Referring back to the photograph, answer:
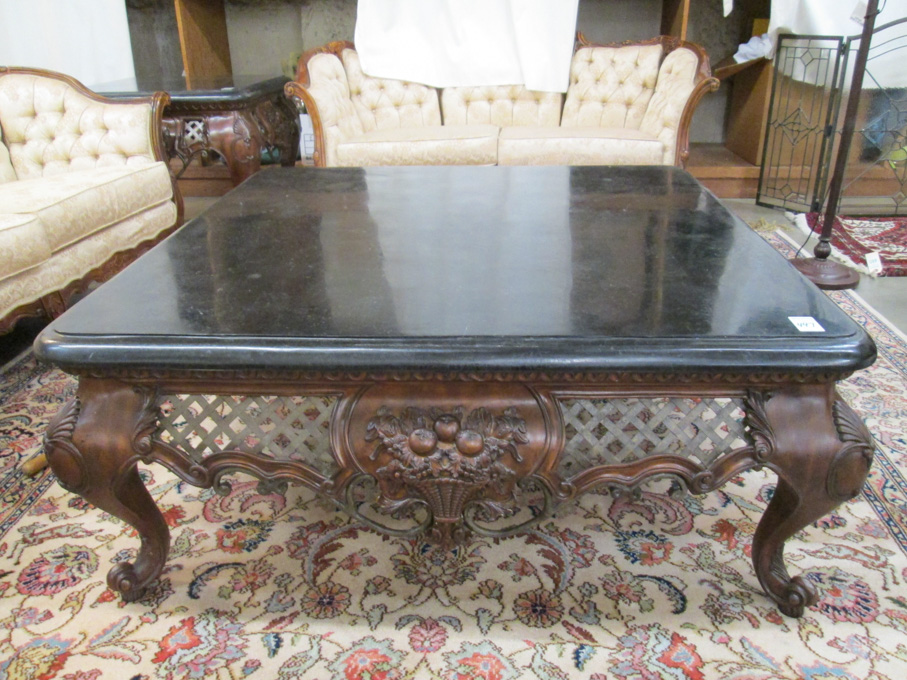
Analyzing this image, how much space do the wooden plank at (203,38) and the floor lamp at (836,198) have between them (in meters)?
2.76

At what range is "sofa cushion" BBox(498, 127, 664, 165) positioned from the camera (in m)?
2.78

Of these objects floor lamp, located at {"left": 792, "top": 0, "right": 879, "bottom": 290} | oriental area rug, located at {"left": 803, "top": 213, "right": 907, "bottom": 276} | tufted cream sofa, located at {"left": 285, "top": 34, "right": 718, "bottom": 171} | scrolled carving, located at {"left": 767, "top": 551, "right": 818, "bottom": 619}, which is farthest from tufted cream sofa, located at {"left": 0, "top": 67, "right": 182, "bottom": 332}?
oriental area rug, located at {"left": 803, "top": 213, "right": 907, "bottom": 276}

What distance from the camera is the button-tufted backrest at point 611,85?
3.06 m

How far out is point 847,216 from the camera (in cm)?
307

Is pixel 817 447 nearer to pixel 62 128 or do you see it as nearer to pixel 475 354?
pixel 475 354

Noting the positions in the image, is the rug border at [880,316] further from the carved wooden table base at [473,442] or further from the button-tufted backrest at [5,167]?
the button-tufted backrest at [5,167]

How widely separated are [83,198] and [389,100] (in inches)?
62.0

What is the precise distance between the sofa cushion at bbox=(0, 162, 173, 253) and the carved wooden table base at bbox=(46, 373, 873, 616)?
3.87 ft

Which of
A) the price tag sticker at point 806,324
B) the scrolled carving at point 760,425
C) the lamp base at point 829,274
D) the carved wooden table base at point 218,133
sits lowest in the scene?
the lamp base at point 829,274

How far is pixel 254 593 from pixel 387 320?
1.73 ft

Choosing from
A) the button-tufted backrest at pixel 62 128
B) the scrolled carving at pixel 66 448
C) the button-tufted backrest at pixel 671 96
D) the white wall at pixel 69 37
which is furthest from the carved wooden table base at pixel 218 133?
the scrolled carving at pixel 66 448

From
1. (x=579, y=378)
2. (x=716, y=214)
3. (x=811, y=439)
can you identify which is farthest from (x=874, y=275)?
(x=579, y=378)

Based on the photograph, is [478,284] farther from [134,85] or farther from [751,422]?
[134,85]

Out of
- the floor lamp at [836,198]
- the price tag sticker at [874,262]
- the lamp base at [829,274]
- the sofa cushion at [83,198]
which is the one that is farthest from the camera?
the price tag sticker at [874,262]
